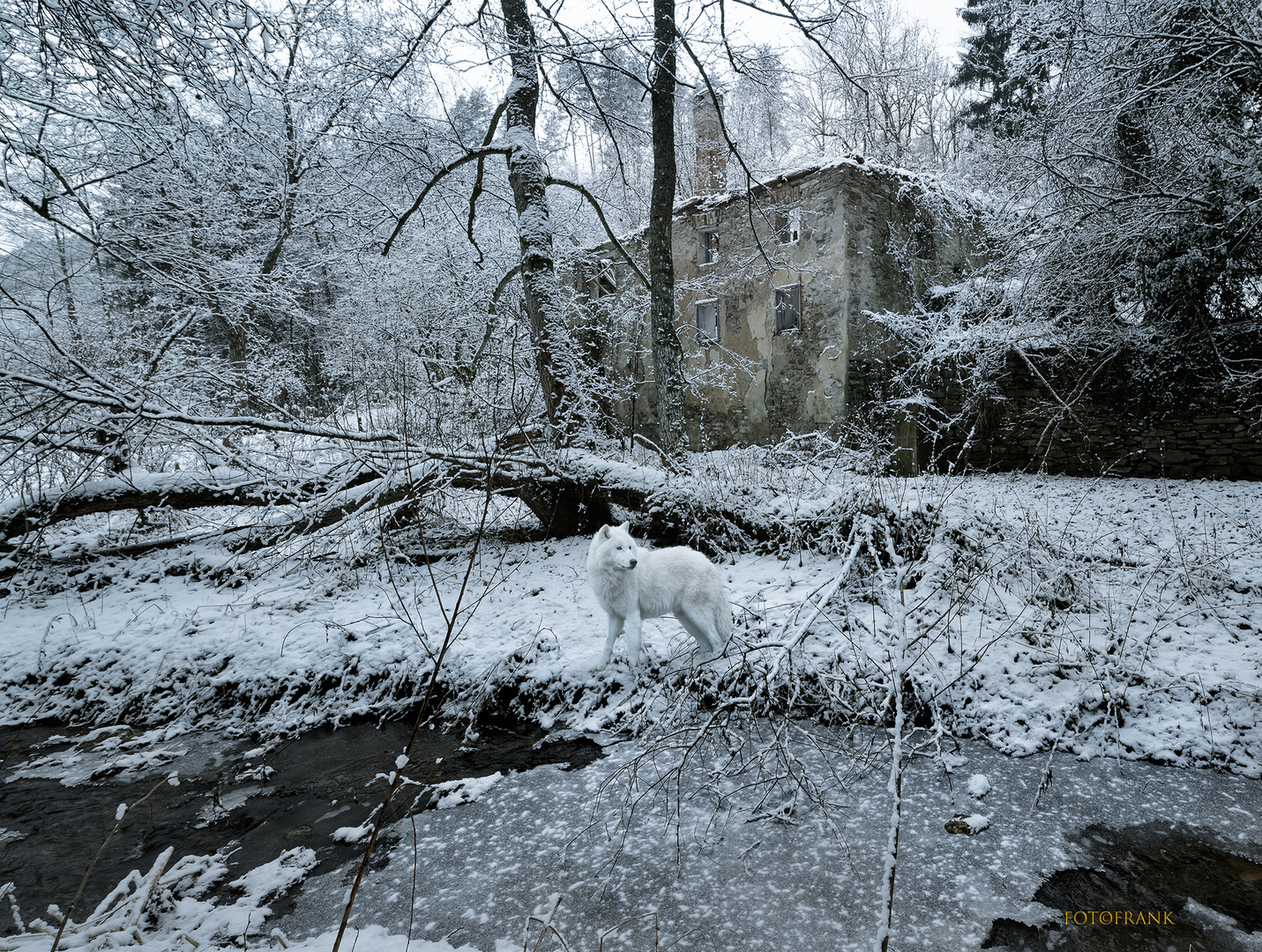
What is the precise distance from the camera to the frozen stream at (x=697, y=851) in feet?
7.89

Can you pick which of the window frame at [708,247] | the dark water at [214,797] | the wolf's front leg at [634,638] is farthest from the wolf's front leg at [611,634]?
the window frame at [708,247]

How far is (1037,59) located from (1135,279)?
398 cm

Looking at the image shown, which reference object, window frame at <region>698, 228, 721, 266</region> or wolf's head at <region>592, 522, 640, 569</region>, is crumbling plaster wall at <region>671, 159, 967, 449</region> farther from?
wolf's head at <region>592, 522, 640, 569</region>

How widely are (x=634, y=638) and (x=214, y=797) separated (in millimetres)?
2774

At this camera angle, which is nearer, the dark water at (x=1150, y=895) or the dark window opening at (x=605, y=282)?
the dark water at (x=1150, y=895)

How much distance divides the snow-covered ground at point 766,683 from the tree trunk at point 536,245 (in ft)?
8.41

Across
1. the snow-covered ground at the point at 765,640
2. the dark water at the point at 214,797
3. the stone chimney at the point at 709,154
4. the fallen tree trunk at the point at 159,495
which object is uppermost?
the stone chimney at the point at 709,154

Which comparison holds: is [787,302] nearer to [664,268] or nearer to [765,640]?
[664,268]

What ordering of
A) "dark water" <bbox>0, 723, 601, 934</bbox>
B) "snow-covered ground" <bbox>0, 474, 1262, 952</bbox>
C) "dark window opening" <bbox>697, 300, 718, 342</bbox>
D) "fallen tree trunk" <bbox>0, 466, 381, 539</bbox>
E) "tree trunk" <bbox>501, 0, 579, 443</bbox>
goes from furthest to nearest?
1. "dark window opening" <bbox>697, 300, 718, 342</bbox>
2. "tree trunk" <bbox>501, 0, 579, 443</bbox>
3. "fallen tree trunk" <bbox>0, 466, 381, 539</bbox>
4. "dark water" <bbox>0, 723, 601, 934</bbox>
5. "snow-covered ground" <bbox>0, 474, 1262, 952</bbox>

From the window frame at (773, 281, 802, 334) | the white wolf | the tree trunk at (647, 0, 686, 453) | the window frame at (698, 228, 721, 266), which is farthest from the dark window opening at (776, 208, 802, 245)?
the white wolf

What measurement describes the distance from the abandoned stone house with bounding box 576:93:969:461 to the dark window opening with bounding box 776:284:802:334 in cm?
3

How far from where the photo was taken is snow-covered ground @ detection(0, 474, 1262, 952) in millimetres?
2643

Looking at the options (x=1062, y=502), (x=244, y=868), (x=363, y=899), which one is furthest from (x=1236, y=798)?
(x=1062, y=502)

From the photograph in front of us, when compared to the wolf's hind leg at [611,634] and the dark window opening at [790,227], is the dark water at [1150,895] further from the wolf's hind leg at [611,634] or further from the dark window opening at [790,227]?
the dark window opening at [790,227]
